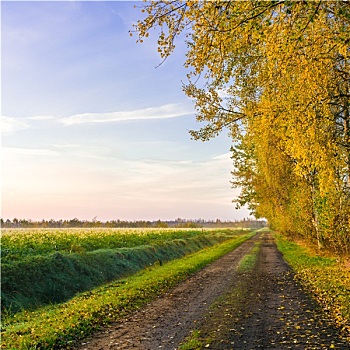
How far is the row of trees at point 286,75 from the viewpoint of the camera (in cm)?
753

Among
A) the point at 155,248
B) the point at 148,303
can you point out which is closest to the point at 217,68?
the point at 148,303

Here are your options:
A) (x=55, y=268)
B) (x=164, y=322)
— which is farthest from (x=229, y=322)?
(x=55, y=268)

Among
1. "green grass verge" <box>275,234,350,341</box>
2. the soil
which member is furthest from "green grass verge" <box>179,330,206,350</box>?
"green grass verge" <box>275,234,350,341</box>

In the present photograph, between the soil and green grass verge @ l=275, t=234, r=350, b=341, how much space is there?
0.35 m

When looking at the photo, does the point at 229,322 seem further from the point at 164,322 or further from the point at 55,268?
the point at 55,268

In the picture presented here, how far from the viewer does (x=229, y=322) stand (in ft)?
32.2

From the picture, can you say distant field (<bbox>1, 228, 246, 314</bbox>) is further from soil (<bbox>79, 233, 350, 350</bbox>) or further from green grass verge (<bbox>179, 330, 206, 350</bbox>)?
green grass verge (<bbox>179, 330, 206, 350</bbox>)

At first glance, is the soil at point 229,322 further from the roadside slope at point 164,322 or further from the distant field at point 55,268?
the distant field at point 55,268

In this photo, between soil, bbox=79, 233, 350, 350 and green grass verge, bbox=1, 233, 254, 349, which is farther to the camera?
green grass verge, bbox=1, 233, 254, 349

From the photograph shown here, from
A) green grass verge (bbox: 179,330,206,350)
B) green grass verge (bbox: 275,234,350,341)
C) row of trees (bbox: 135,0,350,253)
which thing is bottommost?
green grass verge (bbox: 275,234,350,341)

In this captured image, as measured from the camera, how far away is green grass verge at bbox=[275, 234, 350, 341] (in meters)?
10.2

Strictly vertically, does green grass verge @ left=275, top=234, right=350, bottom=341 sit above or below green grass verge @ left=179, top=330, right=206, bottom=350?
below

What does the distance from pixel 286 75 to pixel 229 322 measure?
711 centimetres

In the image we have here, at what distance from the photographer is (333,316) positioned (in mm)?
10047
